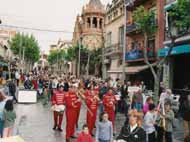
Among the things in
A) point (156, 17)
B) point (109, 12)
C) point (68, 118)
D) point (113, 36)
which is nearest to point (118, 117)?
point (68, 118)

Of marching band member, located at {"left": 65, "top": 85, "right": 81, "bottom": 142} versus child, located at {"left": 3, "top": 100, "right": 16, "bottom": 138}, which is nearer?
child, located at {"left": 3, "top": 100, "right": 16, "bottom": 138}

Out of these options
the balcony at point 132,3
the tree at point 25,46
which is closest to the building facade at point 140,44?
the balcony at point 132,3

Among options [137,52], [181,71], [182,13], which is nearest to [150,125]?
[182,13]

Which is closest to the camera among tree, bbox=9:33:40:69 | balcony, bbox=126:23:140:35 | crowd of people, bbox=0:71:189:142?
crowd of people, bbox=0:71:189:142

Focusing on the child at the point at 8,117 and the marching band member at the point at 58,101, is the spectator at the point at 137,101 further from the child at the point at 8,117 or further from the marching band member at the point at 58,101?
the child at the point at 8,117

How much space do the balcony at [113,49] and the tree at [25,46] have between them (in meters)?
39.7

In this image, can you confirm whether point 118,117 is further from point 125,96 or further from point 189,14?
point 189,14

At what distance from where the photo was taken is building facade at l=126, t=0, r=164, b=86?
35594mm

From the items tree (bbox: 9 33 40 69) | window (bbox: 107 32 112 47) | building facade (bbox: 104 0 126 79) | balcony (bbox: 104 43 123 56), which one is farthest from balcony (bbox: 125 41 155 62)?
tree (bbox: 9 33 40 69)

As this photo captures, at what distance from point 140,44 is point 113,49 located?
1101 centimetres

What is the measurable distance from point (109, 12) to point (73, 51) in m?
28.6

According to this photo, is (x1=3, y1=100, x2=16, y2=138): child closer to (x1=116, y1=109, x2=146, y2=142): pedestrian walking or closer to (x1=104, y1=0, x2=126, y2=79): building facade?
(x1=116, y1=109, x2=146, y2=142): pedestrian walking

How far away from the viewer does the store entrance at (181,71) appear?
104 ft

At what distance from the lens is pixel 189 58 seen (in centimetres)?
3131
